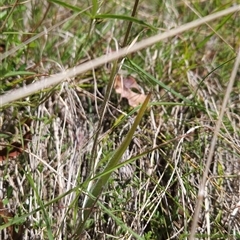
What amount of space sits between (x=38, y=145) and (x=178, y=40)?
29.4 inches

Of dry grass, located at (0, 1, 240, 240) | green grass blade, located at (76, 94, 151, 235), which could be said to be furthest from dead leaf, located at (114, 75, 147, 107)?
green grass blade, located at (76, 94, 151, 235)

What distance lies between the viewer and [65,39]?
1.84 metres

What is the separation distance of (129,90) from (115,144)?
0.84 ft

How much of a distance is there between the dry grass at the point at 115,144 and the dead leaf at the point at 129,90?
1.2 inches

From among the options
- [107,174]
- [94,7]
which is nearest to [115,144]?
[107,174]

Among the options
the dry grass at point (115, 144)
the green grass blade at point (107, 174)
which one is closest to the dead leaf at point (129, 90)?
the dry grass at point (115, 144)

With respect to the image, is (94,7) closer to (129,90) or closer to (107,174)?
(107,174)

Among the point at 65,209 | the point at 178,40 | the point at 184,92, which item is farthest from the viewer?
the point at 178,40

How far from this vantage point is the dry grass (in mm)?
1321

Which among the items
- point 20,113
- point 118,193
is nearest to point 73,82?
point 20,113

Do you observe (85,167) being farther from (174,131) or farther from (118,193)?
(174,131)

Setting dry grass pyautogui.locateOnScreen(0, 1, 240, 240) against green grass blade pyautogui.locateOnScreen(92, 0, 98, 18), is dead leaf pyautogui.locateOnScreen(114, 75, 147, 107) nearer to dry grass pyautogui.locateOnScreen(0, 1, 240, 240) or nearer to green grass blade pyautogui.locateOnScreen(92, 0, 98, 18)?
dry grass pyautogui.locateOnScreen(0, 1, 240, 240)

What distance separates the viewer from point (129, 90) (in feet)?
5.57

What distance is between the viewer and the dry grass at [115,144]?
132cm
